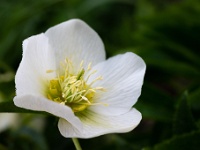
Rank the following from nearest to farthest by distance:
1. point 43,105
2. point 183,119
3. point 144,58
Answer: point 43,105 < point 183,119 < point 144,58

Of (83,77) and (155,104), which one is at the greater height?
(83,77)

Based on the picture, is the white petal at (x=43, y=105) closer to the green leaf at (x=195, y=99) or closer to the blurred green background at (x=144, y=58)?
the blurred green background at (x=144, y=58)

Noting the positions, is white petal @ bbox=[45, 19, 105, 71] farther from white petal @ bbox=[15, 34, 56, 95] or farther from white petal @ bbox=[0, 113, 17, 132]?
white petal @ bbox=[0, 113, 17, 132]

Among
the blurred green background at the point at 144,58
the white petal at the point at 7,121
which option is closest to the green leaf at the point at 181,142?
the blurred green background at the point at 144,58

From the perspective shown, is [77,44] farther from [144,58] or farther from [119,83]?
[144,58]

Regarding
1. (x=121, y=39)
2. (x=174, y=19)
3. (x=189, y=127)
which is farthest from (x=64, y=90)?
(x=121, y=39)

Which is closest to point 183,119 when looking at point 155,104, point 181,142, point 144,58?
point 181,142

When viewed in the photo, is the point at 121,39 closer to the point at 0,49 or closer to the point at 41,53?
the point at 0,49
